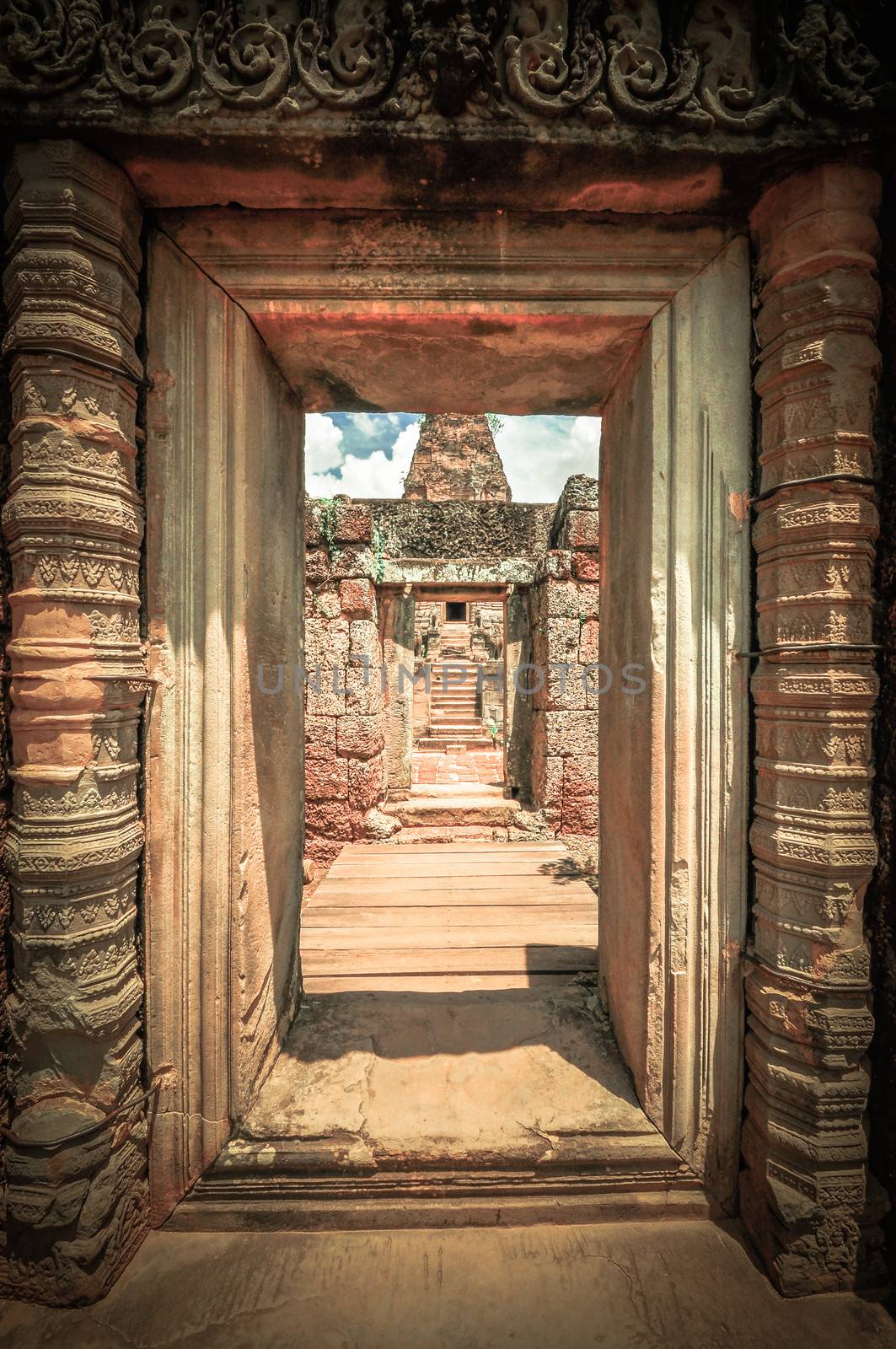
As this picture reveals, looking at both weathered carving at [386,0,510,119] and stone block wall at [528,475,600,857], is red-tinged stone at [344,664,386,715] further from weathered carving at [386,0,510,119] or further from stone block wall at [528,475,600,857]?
weathered carving at [386,0,510,119]

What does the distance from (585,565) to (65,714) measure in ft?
14.7

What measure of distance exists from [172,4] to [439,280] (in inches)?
31.2

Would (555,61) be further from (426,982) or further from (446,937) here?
(446,937)

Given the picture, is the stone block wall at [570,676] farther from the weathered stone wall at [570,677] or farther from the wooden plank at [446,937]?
the wooden plank at [446,937]

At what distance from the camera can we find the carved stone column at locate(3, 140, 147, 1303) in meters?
1.25

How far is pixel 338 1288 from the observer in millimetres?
1300

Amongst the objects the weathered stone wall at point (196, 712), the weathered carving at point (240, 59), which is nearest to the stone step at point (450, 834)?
the weathered stone wall at point (196, 712)

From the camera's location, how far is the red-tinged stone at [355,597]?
15.9ft

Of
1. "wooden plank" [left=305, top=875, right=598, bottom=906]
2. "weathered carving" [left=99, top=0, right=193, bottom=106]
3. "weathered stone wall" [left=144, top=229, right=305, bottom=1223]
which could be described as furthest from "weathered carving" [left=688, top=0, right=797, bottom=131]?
"wooden plank" [left=305, top=875, right=598, bottom=906]

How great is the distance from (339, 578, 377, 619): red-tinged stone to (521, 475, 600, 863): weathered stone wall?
167 cm

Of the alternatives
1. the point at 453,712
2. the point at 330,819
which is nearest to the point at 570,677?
the point at 330,819

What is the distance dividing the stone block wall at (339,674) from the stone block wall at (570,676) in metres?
1.64

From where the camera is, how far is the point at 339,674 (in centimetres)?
492

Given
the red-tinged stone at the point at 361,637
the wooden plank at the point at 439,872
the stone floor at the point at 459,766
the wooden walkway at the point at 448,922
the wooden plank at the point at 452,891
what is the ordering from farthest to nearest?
the stone floor at the point at 459,766 → the red-tinged stone at the point at 361,637 → the wooden plank at the point at 439,872 → the wooden plank at the point at 452,891 → the wooden walkway at the point at 448,922
